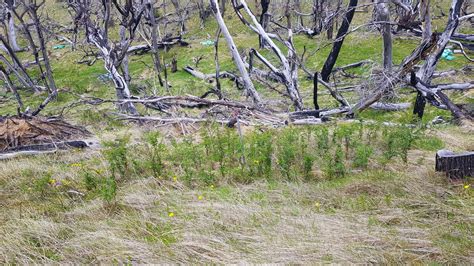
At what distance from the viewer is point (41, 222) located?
336 centimetres

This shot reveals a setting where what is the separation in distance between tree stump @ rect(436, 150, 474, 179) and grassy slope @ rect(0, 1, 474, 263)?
0.35ft

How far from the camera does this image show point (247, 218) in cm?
327

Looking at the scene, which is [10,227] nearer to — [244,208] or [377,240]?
[244,208]

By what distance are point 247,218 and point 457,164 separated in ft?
6.62

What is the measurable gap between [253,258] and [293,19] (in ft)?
80.6

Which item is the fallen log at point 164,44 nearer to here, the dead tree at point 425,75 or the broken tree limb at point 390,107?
the broken tree limb at point 390,107

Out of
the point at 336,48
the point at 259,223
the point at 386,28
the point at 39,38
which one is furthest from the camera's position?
the point at 39,38

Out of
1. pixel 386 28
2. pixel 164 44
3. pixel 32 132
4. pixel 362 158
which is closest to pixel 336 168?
pixel 362 158

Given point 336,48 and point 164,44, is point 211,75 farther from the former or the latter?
point 164,44

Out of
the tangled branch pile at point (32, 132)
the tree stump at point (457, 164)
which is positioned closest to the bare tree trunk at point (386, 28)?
the tree stump at point (457, 164)

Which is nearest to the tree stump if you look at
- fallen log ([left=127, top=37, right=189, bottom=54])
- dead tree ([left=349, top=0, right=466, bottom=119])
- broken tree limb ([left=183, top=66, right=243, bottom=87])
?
dead tree ([left=349, top=0, right=466, bottom=119])

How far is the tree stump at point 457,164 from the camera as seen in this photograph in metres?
3.56

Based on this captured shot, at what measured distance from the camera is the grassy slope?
2.75 metres

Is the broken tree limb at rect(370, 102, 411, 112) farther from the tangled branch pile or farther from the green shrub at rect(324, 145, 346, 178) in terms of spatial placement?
the tangled branch pile
